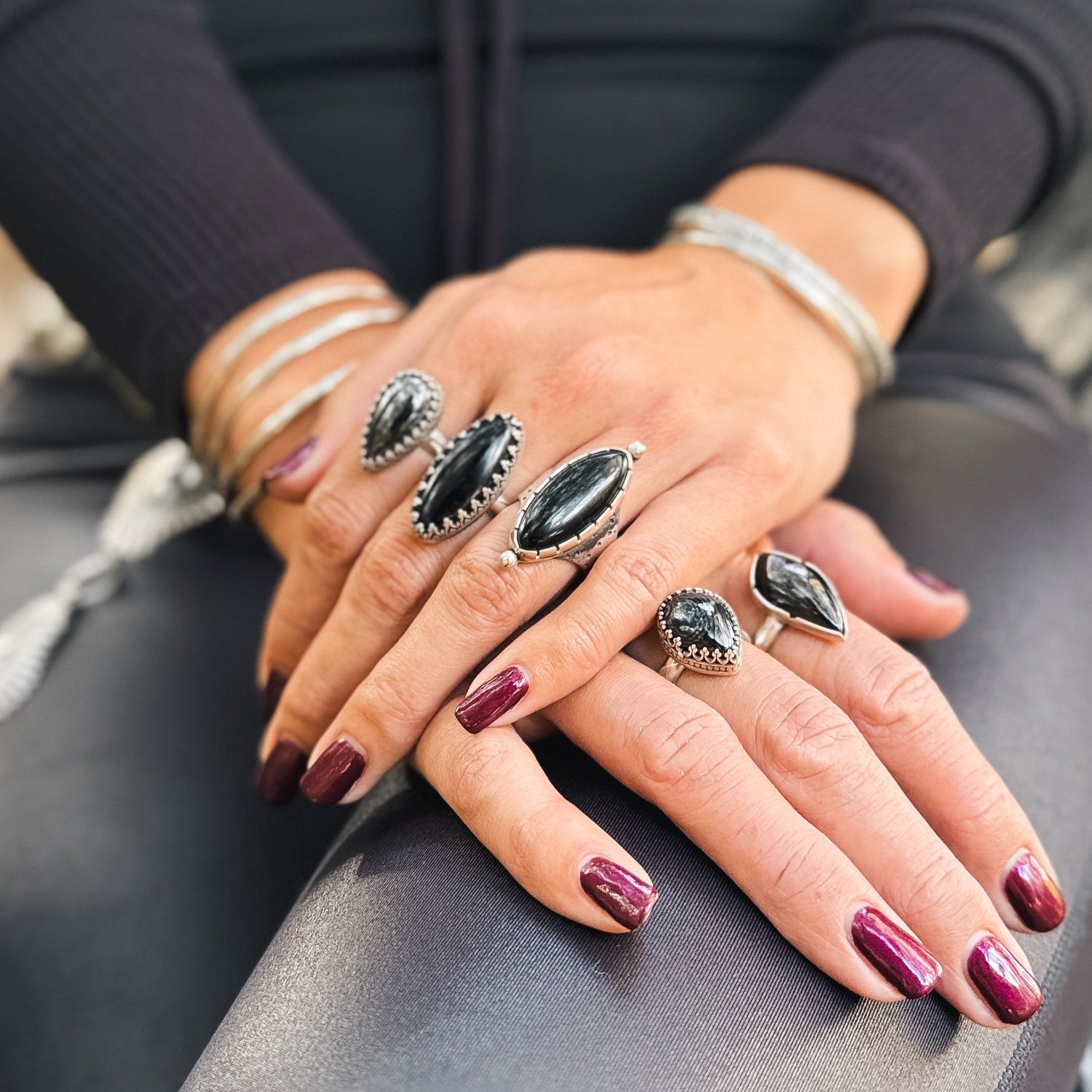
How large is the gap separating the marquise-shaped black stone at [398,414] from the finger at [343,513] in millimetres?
18

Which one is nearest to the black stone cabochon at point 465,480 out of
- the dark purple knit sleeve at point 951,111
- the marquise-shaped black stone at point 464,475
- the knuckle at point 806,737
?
the marquise-shaped black stone at point 464,475

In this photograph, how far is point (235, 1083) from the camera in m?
0.44

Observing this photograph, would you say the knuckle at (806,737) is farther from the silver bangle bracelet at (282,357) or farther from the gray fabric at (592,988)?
the silver bangle bracelet at (282,357)

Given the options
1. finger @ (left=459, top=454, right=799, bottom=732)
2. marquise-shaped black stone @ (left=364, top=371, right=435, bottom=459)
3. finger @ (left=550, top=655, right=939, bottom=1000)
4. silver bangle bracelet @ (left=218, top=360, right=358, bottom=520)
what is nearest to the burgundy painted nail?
finger @ (left=550, top=655, right=939, bottom=1000)

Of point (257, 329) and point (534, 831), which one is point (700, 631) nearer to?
point (534, 831)

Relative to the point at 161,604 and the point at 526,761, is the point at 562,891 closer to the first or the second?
the point at 526,761

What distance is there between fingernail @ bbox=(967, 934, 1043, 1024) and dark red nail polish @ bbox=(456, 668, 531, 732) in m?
0.30

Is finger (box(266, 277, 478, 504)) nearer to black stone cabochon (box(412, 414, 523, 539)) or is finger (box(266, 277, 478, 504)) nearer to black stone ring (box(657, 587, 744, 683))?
black stone cabochon (box(412, 414, 523, 539))

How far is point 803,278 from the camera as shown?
787 mm

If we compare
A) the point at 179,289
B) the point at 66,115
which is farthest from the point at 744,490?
the point at 66,115

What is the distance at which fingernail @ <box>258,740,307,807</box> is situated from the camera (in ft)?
2.17

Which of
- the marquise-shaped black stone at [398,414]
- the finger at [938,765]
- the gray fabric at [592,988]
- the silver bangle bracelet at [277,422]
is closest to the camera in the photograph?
the gray fabric at [592,988]

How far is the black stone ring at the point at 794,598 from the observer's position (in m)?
0.60

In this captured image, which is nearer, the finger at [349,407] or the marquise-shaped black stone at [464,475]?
the marquise-shaped black stone at [464,475]
